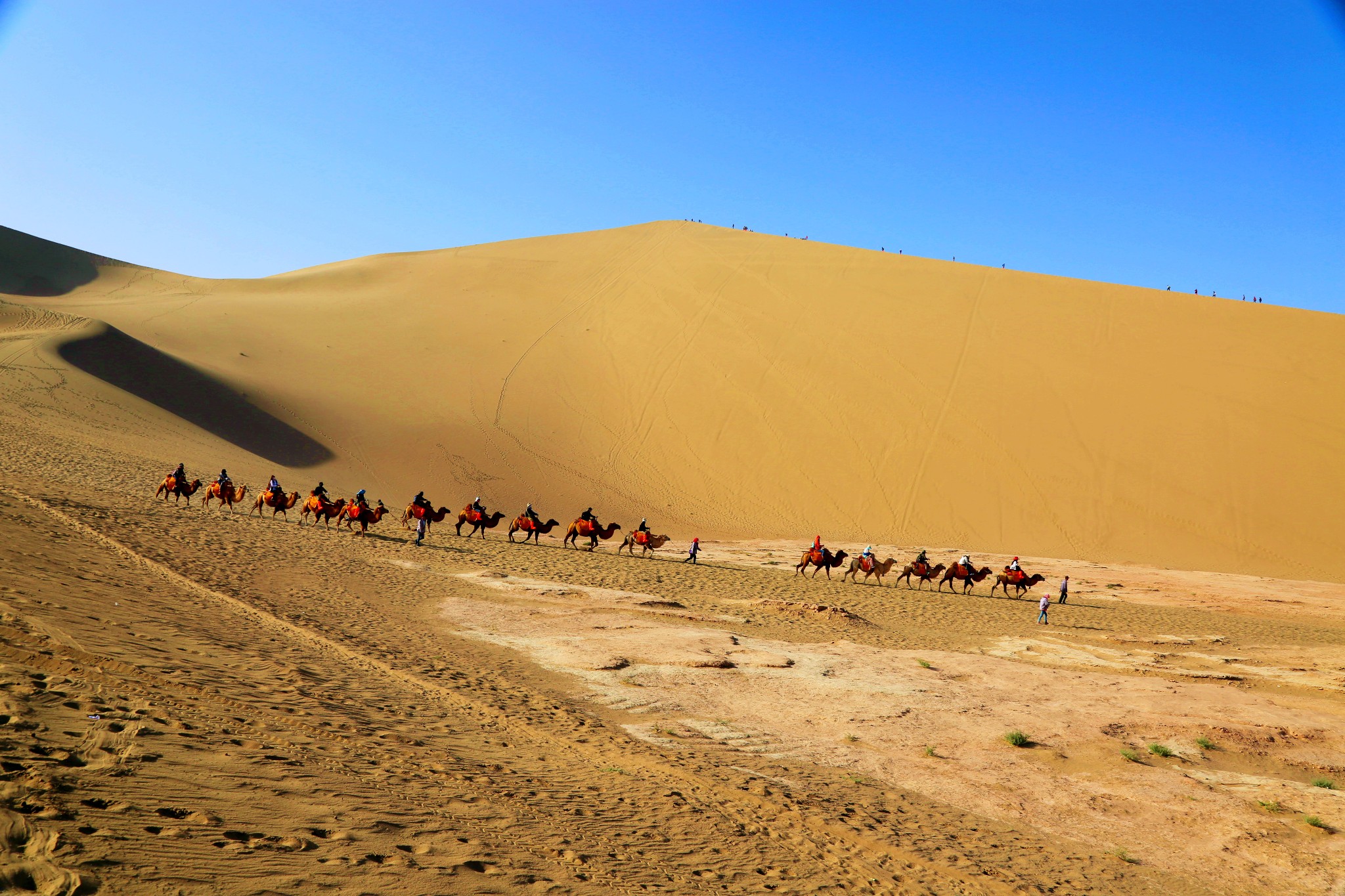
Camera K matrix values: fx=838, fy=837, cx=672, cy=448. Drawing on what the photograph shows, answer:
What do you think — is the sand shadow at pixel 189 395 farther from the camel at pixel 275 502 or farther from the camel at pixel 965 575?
the camel at pixel 965 575

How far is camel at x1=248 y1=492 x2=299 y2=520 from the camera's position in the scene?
84.6 feet

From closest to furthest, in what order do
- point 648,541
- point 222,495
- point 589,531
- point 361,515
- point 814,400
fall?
point 222,495, point 361,515, point 648,541, point 589,531, point 814,400

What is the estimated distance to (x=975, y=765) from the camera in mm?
9867

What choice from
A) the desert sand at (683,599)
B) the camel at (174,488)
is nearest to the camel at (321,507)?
the desert sand at (683,599)

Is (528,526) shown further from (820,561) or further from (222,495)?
(820,561)

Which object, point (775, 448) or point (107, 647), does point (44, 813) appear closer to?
point (107, 647)

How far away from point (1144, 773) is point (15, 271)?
286 ft

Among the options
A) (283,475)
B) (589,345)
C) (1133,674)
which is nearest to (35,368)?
(283,475)

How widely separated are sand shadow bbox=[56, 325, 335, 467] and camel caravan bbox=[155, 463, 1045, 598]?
9.18m

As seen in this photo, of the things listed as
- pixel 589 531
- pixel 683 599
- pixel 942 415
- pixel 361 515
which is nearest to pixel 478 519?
pixel 589 531

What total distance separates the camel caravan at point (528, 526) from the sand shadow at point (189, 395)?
30.1 ft

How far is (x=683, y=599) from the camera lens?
66.8 ft

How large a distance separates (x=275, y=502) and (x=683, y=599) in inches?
546

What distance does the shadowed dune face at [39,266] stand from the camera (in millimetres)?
67188
